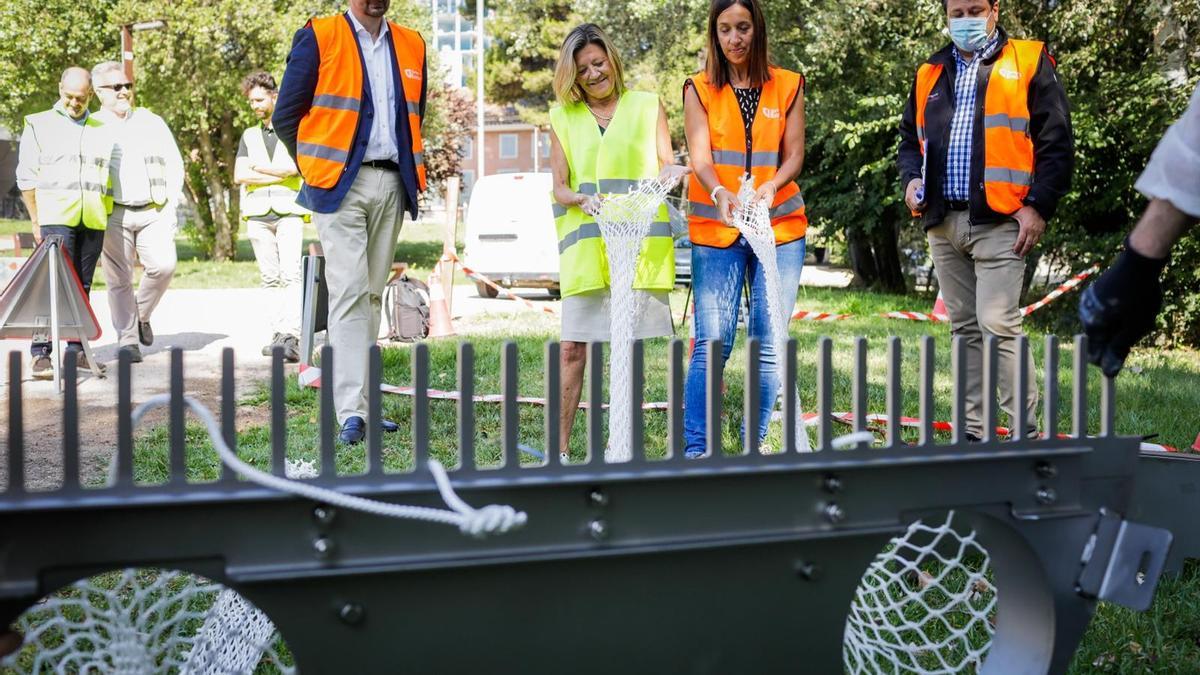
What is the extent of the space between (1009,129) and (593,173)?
5.77 ft

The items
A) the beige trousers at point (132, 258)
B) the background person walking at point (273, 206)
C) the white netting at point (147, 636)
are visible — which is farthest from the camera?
the background person walking at point (273, 206)

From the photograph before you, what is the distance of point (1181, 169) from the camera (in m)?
1.83

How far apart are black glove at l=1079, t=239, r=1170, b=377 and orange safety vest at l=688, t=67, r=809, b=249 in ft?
9.97

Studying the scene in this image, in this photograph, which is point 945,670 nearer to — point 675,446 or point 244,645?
point 675,446

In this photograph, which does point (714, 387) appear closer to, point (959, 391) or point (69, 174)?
point (959, 391)

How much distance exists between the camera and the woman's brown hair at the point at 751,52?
4918 millimetres

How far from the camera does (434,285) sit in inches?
457

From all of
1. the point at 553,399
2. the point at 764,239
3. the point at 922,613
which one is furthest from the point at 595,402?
the point at 764,239

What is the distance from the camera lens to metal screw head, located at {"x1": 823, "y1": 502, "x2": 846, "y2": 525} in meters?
1.79

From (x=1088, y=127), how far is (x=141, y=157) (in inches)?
345

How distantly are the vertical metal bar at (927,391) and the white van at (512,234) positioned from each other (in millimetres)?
15694

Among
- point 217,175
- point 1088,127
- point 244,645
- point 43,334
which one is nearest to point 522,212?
point 1088,127

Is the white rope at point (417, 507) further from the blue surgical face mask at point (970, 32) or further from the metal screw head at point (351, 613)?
the blue surgical face mask at point (970, 32)

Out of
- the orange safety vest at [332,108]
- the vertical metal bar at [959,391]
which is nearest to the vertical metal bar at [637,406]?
the vertical metal bar at [959,391]
